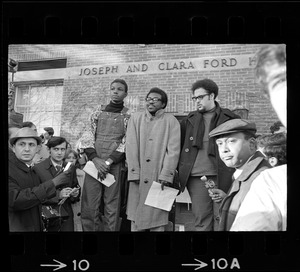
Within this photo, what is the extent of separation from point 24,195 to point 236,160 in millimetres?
2197

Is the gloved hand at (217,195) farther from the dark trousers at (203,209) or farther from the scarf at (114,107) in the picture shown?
the scarf at (114,107)

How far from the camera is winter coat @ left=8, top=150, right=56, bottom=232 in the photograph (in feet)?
17.6

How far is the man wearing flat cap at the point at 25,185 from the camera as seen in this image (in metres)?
5.38

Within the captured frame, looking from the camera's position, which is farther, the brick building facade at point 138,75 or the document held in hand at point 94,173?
the document held in hand at point 94,173

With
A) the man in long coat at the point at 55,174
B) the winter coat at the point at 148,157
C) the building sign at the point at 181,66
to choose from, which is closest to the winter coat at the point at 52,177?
the man in long coat at the point at 55,174

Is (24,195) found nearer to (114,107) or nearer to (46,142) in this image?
(46,142)

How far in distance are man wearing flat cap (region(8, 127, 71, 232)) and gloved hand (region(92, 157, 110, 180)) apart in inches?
11.8

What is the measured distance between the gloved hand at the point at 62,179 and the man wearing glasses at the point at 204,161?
3.78 ft

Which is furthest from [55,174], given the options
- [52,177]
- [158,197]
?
[158,197]

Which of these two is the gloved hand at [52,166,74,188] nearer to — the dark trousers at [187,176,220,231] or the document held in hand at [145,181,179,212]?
the document held in hand at [145,181,179,212]
